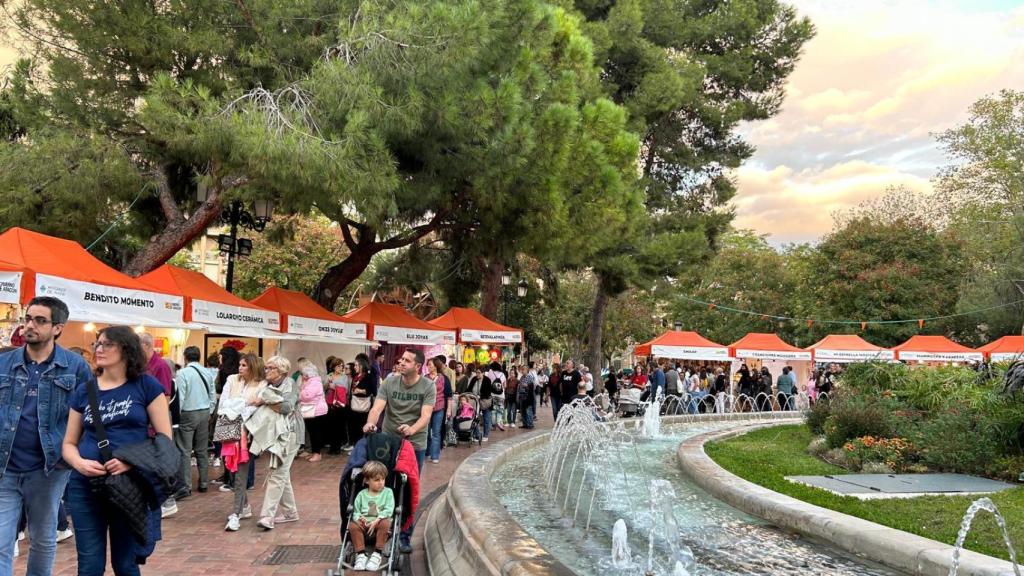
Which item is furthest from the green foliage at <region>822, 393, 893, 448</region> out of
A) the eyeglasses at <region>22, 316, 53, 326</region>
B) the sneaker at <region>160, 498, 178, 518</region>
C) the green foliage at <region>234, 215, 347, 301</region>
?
the green foliage at <region>234, 215, 347, 301</region>

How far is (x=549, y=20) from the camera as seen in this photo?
14.5 m

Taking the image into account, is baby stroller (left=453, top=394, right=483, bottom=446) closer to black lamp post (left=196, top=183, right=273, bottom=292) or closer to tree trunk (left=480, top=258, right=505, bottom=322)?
black lamp post (left=196, top=183, right=273, bottom=292)

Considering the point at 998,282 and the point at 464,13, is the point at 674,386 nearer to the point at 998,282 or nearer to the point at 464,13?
the point at 464,13

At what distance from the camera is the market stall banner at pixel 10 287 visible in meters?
7.33

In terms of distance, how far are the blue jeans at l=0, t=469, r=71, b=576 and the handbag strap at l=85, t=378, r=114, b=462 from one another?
1.69 feet

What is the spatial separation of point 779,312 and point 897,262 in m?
8.69

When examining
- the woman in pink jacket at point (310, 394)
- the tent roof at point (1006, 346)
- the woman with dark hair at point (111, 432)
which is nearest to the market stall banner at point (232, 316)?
the woman in pink jacket at point (310, 394)

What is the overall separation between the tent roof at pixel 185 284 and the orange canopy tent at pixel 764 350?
19050 millimetres

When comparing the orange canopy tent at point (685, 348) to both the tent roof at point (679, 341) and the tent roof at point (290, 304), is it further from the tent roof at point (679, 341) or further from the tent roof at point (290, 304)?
the tent roof at point (290, 304)

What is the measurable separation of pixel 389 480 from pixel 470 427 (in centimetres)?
924

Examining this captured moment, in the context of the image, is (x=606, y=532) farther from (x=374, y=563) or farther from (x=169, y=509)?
(x=169, y=509)

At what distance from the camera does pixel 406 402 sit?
6562 mm

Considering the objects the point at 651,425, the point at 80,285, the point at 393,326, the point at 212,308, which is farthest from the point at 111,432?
the point at 651,425

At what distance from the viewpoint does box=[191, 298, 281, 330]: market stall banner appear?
35.6 feet
